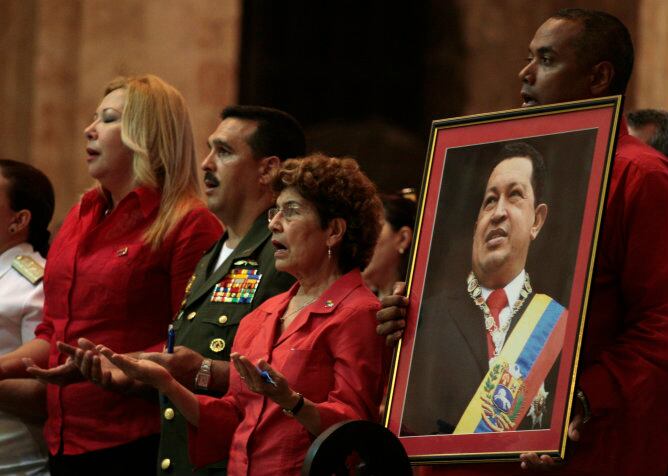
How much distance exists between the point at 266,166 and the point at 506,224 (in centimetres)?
152

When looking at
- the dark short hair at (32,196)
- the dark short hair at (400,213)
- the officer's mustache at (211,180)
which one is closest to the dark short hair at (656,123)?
the dark short hair at (400,213)

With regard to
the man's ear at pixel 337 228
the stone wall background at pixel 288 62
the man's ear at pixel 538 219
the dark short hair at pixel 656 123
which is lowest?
the man's ear at pixel 337 228

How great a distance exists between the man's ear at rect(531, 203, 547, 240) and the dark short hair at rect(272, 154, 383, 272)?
0.95 meters

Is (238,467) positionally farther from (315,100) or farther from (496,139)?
(315,100)

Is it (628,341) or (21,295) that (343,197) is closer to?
(628,341)

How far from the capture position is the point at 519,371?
334cm

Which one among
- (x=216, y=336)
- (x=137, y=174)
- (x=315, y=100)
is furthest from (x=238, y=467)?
(x=315, y=100)

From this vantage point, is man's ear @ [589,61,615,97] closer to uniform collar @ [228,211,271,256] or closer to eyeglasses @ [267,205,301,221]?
eyeglasses @ [267,205,301,221]

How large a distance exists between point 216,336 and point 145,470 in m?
0.58

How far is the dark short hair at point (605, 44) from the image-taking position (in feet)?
12.1

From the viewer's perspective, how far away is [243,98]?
12008mm

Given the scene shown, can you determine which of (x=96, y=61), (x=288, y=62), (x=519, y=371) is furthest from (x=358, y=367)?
(x=288, y=62)

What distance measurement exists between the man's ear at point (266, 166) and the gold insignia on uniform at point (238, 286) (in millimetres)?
370

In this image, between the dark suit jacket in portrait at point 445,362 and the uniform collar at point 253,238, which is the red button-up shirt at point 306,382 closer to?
the dark suit jacket in portrait at point 445,362
